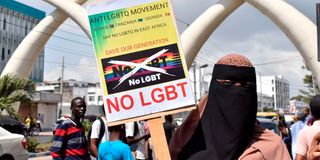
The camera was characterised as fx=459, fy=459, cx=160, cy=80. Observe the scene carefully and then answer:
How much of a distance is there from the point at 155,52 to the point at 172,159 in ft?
2.38

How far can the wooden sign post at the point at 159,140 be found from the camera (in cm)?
269

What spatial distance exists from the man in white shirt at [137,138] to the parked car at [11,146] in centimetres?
318

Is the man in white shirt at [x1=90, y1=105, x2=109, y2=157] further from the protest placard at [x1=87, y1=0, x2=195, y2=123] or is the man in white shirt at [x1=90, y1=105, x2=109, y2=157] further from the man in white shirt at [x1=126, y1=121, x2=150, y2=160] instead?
the protest placard at [x1=87, y1=0, x2=195, y2=123]

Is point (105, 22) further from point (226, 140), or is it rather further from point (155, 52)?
point (226, 140)

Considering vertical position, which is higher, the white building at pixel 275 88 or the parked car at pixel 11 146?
the white building at pixel 275 88

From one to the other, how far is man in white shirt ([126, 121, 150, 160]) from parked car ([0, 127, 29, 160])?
3.18m

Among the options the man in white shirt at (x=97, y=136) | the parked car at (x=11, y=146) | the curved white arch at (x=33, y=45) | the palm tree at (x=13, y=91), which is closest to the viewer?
the man in white shirt at (x=97, y=136)

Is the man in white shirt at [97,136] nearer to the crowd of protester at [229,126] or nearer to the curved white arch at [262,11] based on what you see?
the crowd of protester at [229,126]

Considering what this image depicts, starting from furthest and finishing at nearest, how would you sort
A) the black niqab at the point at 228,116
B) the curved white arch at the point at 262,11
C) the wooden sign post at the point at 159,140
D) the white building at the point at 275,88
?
1. the white building at the point at 275,88
2. the curved white arch at the point at 262,11
3. the wooden sign post at the point at 159,140
4. the black niqab at the point at 228,116

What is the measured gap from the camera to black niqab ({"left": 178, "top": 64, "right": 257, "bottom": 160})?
2311 mm

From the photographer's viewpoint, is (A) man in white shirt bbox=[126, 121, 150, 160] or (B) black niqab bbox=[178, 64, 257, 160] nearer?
(B) black niqab bbox=[178, 64, 257, 160]

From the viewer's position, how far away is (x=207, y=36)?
1095 inches

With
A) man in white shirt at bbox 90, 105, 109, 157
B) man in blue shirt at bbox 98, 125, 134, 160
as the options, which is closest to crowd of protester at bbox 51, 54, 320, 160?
man in blue shirt at bbox 98, 125, 134, 160

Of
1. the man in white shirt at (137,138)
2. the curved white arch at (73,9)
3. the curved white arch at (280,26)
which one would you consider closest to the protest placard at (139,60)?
the man in white shirt at (137,138)
